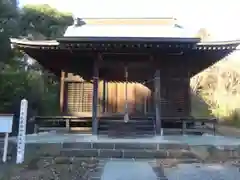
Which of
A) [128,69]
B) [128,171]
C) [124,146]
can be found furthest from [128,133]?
[128,171]

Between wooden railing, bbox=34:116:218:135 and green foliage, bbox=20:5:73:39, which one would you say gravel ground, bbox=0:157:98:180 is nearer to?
wooden railing, bbox=34:116:218:135

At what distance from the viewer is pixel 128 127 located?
392 inches

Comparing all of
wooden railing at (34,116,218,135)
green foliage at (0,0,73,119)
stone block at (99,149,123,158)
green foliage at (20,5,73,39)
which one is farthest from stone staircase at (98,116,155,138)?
green foliage at (20,5,73,39)

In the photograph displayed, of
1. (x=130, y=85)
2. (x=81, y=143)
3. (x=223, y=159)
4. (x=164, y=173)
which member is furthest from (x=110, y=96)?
(x=164, y=173)

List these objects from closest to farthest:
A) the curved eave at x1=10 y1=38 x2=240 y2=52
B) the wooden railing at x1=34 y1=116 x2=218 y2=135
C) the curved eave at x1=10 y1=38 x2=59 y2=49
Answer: the curved eave at x1=10 y1=38 x2=240 y2=52, the curved eave at x1=10 y1=38 x2=59 y2=49, the wooden railing at x1=34 y1=116 x2=218 y2=135

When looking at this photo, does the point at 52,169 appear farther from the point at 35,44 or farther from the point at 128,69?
the point at 128,69

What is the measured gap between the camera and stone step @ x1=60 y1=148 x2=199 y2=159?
6906 mm

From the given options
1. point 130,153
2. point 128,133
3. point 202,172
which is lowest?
point 202,172

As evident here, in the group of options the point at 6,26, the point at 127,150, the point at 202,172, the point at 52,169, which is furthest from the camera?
the point at 6,26

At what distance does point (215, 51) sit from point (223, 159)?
4.51m

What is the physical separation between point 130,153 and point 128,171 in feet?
4.62

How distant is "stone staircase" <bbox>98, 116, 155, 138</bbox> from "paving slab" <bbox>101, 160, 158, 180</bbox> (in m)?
3.11

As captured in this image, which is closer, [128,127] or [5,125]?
[5,125]

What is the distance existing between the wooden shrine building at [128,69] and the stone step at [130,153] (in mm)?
2434
